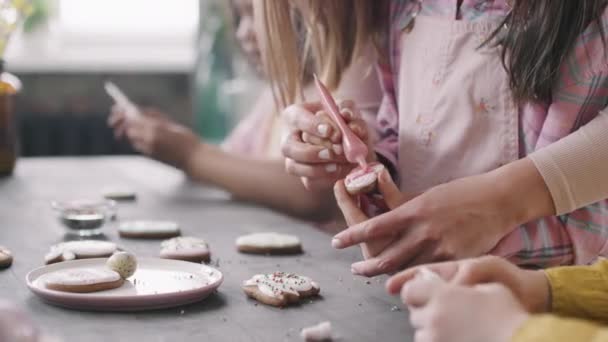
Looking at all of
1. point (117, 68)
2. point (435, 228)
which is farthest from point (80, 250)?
point (117, 68)

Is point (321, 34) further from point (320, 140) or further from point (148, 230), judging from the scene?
point (148, 230)

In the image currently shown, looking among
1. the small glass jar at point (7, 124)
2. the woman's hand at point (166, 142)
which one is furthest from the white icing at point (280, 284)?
the small glass jar at point (7, 124)

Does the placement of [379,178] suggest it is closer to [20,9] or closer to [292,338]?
[292,338]

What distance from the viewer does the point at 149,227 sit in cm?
138

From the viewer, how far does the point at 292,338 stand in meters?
0.84

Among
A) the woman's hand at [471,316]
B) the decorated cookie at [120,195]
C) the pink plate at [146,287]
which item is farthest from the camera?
the decorated cookie at [120,195]

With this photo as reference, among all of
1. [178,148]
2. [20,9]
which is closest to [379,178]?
[178,148]

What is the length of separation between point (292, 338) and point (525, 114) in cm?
55

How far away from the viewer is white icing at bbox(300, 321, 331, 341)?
83 cm

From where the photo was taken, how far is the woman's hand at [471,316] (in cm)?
71

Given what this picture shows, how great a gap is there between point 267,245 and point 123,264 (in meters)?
0.28

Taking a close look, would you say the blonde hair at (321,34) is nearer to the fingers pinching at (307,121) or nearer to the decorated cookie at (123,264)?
the fingers pinching at (307,121)

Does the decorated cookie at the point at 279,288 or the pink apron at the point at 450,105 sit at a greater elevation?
the pink apron at the point at 450,105

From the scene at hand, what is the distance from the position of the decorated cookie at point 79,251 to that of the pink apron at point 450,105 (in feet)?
1.57
